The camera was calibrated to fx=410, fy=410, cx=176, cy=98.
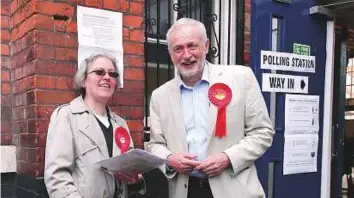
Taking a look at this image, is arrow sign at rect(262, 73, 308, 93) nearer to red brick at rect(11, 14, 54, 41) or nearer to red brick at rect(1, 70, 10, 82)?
red brick at rect(11, 14, 54, 41)

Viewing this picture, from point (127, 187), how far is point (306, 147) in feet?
6.70

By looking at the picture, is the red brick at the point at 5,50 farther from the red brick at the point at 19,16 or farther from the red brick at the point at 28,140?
the red brick at the point at 28,140

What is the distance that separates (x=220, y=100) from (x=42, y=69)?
119 cm

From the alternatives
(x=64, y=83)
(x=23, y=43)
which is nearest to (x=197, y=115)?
(x=64, y=83)

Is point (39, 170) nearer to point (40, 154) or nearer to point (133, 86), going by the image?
point (40, 154)

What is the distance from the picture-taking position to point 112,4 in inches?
117

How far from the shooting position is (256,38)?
11.8 feet

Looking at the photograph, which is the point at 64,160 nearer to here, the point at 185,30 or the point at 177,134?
the point at 177,134

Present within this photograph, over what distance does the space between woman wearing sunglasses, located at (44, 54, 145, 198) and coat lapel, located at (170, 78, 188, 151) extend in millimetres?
318

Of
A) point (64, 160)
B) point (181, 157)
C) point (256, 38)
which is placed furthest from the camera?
point (256, 38)

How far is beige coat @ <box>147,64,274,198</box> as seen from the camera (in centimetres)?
235

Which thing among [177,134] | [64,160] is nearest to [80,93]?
[64,160]

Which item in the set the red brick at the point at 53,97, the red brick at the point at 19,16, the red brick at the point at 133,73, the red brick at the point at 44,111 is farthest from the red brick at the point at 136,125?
the red brick at the point at 19,16

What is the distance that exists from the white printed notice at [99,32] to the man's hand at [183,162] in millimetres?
897
